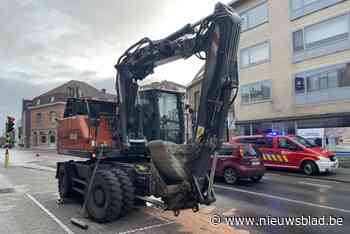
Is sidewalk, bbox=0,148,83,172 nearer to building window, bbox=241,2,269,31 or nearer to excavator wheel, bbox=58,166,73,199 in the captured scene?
excavator wheel, bbox=58,166,73,199

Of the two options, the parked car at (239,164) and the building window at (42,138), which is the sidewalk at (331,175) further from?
the building window at (42,138)

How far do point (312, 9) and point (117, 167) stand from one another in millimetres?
18685

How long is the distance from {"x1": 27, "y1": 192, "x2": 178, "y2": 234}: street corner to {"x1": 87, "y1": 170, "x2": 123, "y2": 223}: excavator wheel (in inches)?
7.0

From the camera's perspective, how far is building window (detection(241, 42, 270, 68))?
78.4ft

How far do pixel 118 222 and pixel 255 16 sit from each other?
71.7 ft

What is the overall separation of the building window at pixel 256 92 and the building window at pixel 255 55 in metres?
1.65

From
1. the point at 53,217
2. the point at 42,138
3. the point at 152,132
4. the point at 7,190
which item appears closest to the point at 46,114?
the point at 42,138

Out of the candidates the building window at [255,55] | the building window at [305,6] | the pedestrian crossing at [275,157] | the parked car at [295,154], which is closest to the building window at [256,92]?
the building window at [255,55]

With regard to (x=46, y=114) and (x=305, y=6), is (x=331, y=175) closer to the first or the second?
(x=305, y=6)

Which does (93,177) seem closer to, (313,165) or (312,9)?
(313,165)

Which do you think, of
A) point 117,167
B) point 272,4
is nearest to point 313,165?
point 117,167

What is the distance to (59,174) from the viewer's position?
9.90 meters

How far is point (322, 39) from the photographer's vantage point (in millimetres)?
20500

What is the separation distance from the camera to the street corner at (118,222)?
6414 mm
